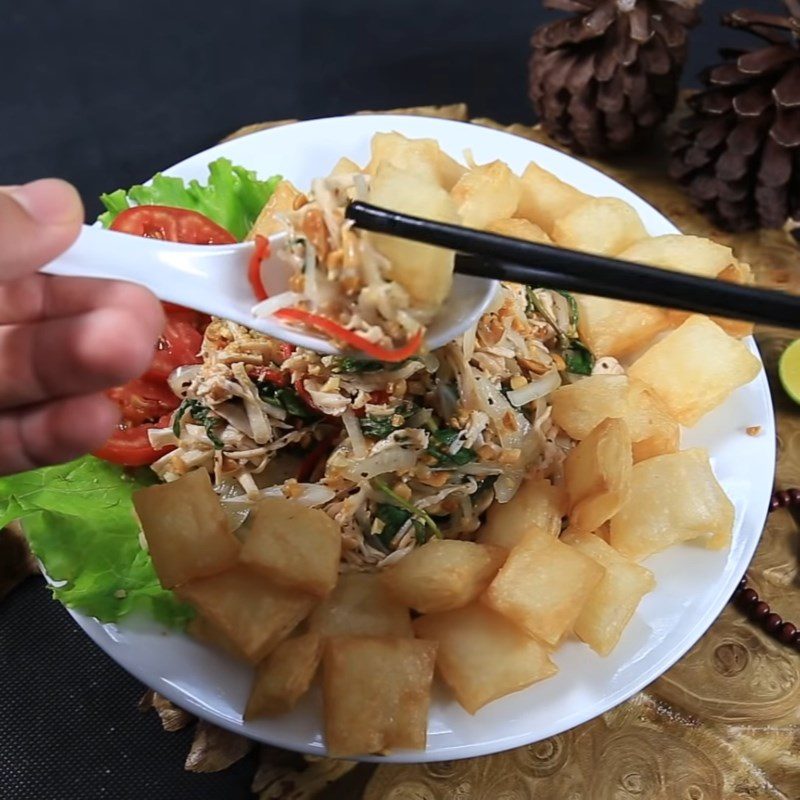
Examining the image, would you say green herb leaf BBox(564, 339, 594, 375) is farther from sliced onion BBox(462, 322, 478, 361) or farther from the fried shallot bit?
the fried shallot bit

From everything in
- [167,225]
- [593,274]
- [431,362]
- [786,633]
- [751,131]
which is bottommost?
[786,633]

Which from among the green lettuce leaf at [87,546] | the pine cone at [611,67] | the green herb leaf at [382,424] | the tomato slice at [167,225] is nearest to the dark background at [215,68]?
the pine cone at [611,67]

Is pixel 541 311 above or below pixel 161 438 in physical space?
above

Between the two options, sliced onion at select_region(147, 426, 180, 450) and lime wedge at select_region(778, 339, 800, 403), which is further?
lime wedge at select_region(778, 339, 800, 403)

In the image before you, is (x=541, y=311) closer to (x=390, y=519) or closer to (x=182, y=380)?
(x=390, y=519)

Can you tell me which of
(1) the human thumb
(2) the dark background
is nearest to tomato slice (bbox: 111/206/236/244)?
(1) the human thumb

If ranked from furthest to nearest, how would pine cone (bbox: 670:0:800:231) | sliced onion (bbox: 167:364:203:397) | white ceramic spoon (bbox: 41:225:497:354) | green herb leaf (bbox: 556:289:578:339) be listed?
pine cone (bbox: 670:0:800:231) < green herb leaf (bbox: 556:289:578:339) < sliced onion (bbox: 167:364:203:397) < white ceramic spoon (bbox: 41:225:497:354)

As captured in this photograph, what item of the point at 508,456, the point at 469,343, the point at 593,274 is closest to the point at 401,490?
the point at 508,456

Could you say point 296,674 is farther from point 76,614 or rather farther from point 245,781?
point 245,781
